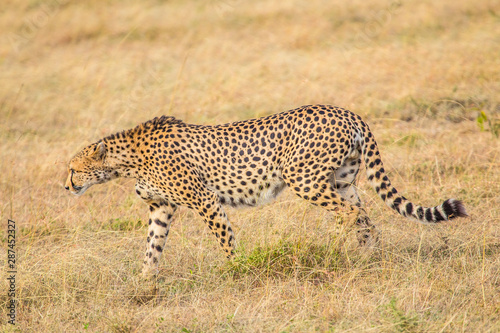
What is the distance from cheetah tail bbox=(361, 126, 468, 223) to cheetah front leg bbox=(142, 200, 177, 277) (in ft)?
5.43

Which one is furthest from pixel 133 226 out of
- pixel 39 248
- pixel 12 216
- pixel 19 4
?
pixel 19 4

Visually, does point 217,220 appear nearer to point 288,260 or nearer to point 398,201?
point 288,260

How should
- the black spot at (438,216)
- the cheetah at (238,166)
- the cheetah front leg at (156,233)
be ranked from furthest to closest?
the cheetah front leg at (156,233)
the cheetah at (238,166)
the black spot at (438,216)

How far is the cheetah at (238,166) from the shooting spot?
4738 millimetres

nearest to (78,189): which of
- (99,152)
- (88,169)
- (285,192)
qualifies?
(88,169)

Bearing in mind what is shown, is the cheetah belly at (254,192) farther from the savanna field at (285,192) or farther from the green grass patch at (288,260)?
the green grass patch at (288,260)

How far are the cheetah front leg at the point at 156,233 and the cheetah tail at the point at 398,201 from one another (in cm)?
165

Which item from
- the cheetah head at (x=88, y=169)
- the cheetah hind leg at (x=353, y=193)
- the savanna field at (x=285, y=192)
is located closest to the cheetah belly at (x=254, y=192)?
the savanna field at (x=285, y=192)

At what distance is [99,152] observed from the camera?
5105 millimetres

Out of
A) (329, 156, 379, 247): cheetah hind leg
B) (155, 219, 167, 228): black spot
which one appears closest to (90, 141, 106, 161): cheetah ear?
(155, 219, 167, 228): black spot

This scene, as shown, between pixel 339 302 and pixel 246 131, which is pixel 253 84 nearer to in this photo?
pixel 246 131

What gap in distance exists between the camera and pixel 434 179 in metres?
6.39

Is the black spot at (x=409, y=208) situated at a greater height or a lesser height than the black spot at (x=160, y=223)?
greater

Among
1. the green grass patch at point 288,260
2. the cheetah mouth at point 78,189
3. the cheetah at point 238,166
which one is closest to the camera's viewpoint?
the green grass patch at point 288,260
